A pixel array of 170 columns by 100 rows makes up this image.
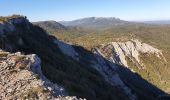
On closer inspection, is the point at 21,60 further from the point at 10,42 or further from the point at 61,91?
the point at 10,42

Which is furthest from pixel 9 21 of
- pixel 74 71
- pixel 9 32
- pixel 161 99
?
pixel 161 99

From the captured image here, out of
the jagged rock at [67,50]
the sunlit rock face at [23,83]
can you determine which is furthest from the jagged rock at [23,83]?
the jagged rock at [67,50]

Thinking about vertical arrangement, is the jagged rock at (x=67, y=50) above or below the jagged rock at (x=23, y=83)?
below

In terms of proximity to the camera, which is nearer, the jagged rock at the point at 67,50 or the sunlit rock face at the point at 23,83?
the sunlit rock face at the point at 23,83

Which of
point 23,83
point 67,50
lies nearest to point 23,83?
point 23,83

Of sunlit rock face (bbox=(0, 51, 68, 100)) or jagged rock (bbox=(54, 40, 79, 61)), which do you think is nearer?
sunlit rock face (bbox=(0, 51, 68, 100))

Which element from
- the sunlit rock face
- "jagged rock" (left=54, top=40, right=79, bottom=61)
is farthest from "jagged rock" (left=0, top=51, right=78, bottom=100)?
"jagged rock" (left=54, top=40, right=79, bottom=61)

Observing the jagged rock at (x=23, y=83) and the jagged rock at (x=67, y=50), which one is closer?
the jagged rock at (x=23, y=83)

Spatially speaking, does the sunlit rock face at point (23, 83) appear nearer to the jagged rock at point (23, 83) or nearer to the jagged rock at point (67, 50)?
the jagged rock at point (23, 83)

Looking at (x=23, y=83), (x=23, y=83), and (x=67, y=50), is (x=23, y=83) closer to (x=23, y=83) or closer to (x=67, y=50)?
(x=23, y=83)

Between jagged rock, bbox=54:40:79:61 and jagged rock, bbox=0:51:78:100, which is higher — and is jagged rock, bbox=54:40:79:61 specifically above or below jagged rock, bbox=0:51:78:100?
below

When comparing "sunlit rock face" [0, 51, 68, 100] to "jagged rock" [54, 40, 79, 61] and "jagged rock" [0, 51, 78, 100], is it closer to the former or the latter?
"jagged rock" [0, 51, 78, 100]
